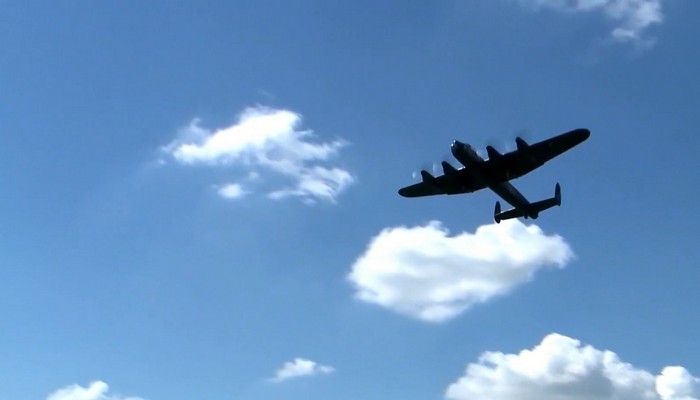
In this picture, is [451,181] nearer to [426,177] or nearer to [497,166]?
[426,177]

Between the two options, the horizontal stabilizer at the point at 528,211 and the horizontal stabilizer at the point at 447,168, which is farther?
the horizontal stabilizer at the point at 528,211

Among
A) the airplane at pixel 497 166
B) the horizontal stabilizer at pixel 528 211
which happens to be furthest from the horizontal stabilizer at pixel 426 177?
the horizontal stabilizer at pixel 528 211

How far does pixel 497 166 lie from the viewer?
64938 mm

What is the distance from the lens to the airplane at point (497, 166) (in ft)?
209

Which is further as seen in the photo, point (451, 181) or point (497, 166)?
point (451, 181)

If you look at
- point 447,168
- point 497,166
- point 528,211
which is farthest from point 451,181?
point 528,211

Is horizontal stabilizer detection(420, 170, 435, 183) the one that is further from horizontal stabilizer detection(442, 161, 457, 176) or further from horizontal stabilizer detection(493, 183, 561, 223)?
horizontal stabilizer detection(493, 183, 561, 223)

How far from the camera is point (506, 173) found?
2579 inches

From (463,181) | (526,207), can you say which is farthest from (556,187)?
(463,181)

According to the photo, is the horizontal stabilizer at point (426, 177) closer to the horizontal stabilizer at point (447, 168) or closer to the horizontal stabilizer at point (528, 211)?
the horizontal stabilizer at point (447, 168)

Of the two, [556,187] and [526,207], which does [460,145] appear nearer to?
[526,207]

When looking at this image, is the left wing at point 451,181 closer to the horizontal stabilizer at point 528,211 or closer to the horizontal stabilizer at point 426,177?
the horizontal stabilizer at point 426,177

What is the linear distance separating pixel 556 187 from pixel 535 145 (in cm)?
1581

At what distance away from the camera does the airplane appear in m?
63.8
